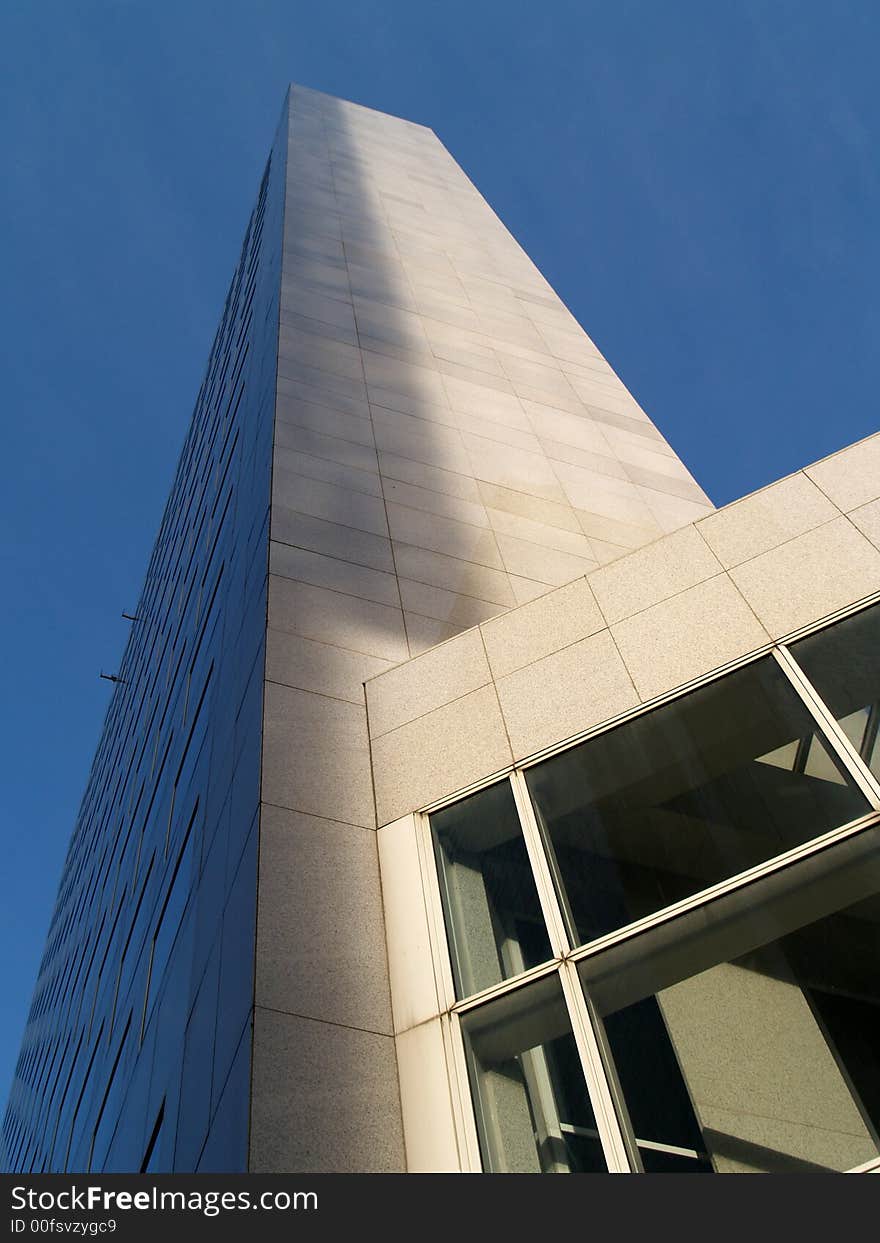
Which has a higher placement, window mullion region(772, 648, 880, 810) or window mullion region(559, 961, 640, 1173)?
window mullion region(772, 648, 880, 810)

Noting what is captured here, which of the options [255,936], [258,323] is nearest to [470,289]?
[258,323]

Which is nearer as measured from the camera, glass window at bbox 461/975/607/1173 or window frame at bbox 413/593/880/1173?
glass window at bbox 461/975/607/1173

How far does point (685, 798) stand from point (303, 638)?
6035 millimetres

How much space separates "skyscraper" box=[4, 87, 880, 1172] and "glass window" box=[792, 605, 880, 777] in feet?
0.11

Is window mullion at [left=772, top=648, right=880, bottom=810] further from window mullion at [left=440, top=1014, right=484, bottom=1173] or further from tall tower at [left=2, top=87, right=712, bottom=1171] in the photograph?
tall tower at [left=2, top=87, right=712, bottom=1171]

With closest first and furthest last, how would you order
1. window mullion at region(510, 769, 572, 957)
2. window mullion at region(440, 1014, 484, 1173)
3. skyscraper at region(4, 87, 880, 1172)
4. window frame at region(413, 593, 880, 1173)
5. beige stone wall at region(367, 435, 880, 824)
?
window frame at region(413, 593, 880, 1173) → window mullion at region(440, 1014, 484, 1173) → skyscraper at region(4, 87, 880, 1172) → window mullion at region(510, 769, 572, 957) → beige stone wall at region(367, 435, 880, 824)

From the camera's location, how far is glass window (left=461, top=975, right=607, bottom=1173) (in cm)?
845

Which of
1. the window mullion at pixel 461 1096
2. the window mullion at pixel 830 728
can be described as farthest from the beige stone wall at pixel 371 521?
the window mullion at pixel 830 728

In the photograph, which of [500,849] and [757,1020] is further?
[500,849]

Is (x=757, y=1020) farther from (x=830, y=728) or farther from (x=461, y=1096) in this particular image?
(x=830, y=728)

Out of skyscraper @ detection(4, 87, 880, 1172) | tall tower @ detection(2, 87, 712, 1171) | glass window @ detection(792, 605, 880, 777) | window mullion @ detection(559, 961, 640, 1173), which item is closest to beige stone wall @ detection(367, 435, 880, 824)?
skyscraper @ detection(4, 87, 880, 1172)

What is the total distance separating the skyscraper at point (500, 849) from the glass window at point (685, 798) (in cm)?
3

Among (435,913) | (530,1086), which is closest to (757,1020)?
(530,1086)

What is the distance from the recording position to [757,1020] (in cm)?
916
